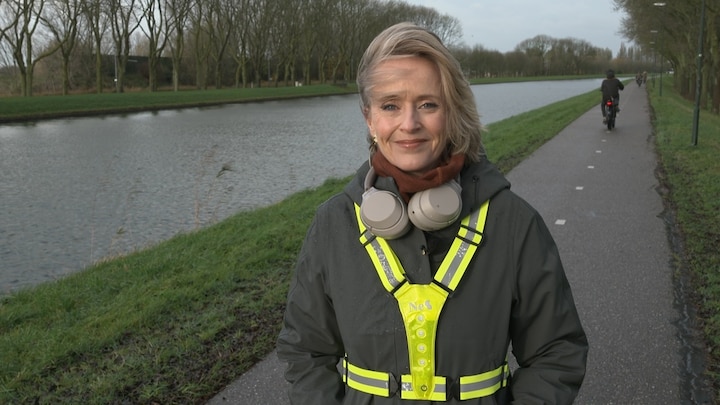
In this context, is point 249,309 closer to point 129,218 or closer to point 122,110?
point 129,218

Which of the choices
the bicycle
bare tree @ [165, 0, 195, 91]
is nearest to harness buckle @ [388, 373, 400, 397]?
the bicycle

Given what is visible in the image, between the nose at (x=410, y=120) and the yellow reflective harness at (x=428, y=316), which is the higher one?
the nose at (x=410, y=120)

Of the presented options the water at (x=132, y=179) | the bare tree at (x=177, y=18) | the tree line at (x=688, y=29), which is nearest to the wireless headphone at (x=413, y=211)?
the water at (x=132, y=179)

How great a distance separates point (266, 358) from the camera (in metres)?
4.36

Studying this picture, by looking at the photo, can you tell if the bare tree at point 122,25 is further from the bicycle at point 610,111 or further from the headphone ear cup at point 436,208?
the headphone ear cup at point 436,208

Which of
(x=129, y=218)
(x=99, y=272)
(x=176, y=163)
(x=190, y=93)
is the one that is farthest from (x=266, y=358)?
(x=190, y=93)

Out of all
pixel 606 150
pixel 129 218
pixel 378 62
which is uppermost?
pixel 378 62

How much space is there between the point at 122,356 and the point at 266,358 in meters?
0.91

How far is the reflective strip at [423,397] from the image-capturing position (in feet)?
5.54

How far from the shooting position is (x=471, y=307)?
5.56ft

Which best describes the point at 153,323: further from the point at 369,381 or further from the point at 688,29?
the point at 688,29

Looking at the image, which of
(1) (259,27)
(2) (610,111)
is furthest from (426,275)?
(1) (259,27)

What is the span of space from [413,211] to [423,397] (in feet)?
1.52

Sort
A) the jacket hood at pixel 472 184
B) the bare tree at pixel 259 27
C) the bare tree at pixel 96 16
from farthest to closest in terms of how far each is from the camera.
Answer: the bare tree at pixel 259 27
the bare tree at pixel 96 16
the jacket hood at pixel 472 184
